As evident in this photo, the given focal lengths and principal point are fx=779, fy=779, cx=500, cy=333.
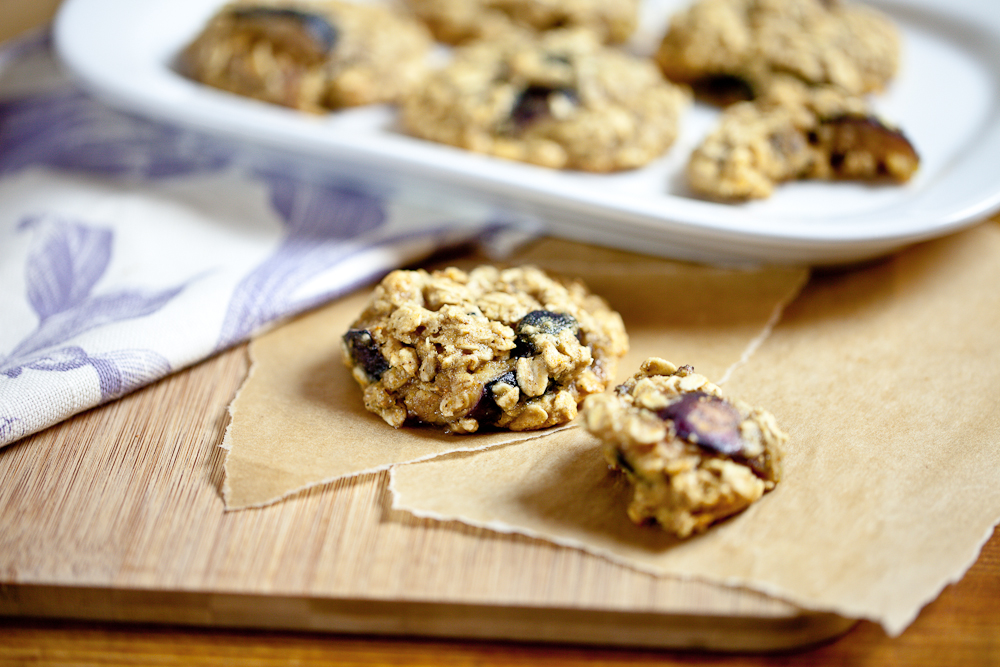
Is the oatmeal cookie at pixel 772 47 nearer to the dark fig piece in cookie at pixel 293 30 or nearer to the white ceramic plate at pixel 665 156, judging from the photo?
the white ceramic plate at pixel 665 156

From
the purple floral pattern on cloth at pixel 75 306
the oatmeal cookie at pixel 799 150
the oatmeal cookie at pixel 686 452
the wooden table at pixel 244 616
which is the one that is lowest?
the purple floral pattern on cloth at pixel 75 306

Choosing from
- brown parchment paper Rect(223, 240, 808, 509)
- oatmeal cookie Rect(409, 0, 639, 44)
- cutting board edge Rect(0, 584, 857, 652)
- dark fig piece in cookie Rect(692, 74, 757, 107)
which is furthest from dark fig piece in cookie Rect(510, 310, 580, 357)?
oatmeal cookie Rect(409, 0, 639, 44)

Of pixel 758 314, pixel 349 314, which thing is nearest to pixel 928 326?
pixel 758 314

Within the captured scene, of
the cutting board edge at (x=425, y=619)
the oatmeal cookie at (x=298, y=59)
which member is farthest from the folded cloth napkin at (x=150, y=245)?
the cutting board edge at (x=425, y=619)

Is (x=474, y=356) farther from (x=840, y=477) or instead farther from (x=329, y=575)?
(x=840, y=477)

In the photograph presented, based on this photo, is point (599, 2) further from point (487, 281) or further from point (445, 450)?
point (445, 450)

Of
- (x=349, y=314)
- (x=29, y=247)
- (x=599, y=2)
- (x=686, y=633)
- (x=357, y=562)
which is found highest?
(x=599, y=2)
